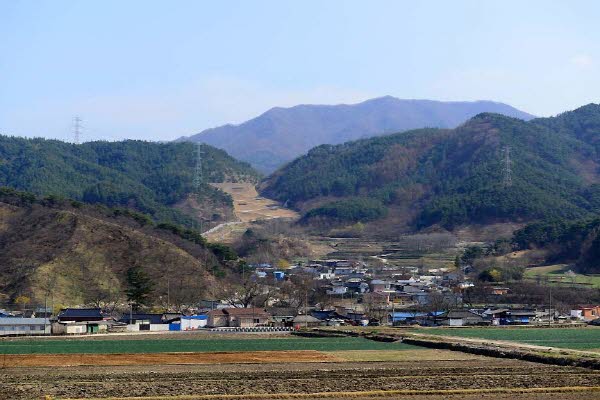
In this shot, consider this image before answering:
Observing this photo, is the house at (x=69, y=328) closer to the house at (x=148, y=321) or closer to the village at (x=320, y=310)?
the village at (x=320, y=310)

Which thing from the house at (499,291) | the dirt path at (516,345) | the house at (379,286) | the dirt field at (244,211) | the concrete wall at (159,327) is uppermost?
the dirt field at (244,211)

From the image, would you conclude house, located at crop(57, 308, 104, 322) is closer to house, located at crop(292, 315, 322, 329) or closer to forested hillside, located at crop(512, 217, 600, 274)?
house, located at crop(292, 315, 322, 329)

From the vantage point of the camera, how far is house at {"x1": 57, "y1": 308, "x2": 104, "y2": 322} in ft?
175

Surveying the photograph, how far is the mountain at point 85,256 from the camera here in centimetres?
6469

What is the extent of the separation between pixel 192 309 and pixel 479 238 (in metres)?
48.1

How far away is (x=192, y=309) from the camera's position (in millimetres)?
66250

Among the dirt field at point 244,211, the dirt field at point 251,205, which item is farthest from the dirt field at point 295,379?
the dirt field at point 251,205

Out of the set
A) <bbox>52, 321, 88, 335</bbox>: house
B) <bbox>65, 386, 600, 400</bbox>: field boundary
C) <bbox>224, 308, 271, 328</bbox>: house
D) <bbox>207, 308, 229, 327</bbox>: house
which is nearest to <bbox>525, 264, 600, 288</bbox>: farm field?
<bbox>224, 308, 271, 328</bbox>: house

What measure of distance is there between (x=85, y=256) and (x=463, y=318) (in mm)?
27251

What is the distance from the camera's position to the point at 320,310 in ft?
220

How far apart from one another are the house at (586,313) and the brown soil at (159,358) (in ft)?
109

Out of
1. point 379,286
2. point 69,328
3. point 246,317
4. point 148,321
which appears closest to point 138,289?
point 148,321

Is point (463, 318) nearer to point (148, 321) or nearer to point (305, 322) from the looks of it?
point (305, 322)

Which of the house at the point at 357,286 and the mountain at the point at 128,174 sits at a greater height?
the mountain at the point at 128,174
